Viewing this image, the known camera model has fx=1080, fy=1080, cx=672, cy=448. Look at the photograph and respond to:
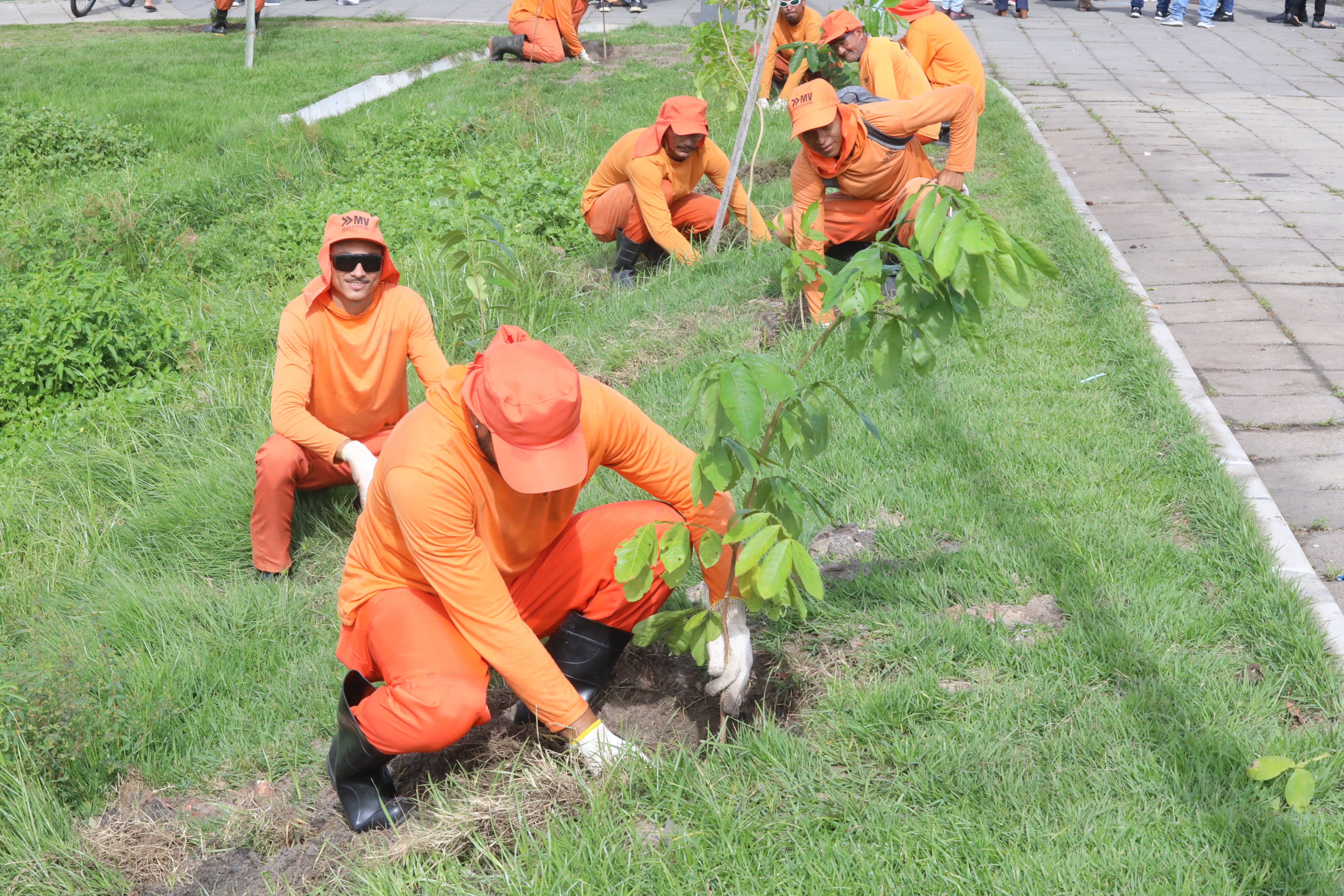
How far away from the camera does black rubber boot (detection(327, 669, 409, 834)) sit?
9.38ft

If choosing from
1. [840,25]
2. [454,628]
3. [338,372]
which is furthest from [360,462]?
[840,25]

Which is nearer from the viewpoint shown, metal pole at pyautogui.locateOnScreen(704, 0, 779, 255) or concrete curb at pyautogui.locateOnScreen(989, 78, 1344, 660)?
concrete curb at pyautogui.locateOnScreen(989, 78, 1344, 660)

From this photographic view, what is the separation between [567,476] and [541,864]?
918 mm

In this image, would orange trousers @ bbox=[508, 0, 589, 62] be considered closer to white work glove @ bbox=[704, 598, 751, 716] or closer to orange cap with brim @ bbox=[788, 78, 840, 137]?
orange cap with brim @ bbox=[788, 78, 840, 137]

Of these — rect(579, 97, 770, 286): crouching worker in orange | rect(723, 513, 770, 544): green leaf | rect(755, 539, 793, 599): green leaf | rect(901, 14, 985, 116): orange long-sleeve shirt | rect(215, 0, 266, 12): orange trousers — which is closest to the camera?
rect(755, 539, 793, 599): green leaf

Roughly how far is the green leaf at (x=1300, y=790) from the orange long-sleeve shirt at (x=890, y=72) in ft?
16.1

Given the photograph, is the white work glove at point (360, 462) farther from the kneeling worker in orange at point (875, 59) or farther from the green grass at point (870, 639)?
the kneeling worker in orange at point (875, 59)

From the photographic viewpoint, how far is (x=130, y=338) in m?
6.16

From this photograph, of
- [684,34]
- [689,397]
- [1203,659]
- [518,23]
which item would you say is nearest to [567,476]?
[689,397]

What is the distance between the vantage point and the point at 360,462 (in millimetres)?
4043

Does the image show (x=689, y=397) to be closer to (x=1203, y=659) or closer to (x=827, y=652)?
(x=827, y=652)

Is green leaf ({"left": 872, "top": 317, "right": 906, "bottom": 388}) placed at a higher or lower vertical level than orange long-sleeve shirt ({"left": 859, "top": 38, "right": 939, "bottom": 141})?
lower

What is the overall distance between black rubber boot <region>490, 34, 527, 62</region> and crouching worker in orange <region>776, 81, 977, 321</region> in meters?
7.44

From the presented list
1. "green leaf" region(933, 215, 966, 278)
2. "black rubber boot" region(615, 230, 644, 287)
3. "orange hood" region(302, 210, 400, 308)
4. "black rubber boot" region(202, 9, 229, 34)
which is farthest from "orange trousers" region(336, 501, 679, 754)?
"black rubber boot" region(202, 9, 229, 34)
